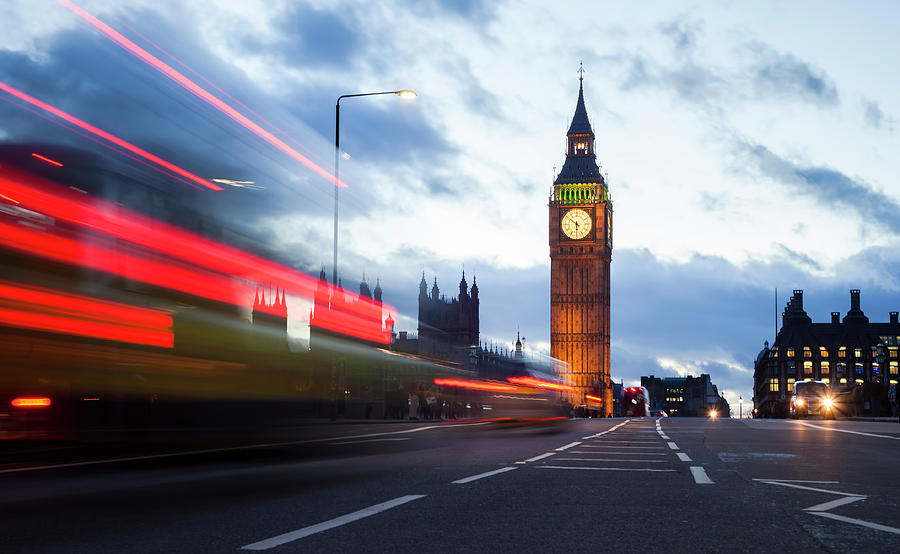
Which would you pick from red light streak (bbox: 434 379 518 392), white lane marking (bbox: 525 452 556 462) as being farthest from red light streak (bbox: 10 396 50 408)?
red light streak (bbox: 434 379 518 392)

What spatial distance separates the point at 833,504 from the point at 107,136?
9.88 metres

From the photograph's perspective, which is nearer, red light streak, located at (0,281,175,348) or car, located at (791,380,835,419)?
red light streak, located at (0,281,175,348)

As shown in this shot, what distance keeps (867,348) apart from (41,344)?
167011 millimetres

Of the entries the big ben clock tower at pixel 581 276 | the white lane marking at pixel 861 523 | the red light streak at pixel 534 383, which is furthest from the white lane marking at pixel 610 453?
the big ben clock tower at pixel 581 276

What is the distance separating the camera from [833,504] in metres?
8.02

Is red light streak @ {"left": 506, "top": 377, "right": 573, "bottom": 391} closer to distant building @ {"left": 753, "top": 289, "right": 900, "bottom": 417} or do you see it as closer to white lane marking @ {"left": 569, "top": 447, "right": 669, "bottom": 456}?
white lane marking @ {"left": 569, "top": 447, "right": 669, "bottom": 456}

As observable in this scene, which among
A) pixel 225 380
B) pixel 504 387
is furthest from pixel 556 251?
pixel 225 380

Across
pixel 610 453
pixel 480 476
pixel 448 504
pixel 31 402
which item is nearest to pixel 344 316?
pixel 610 453

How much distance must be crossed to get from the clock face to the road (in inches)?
6058

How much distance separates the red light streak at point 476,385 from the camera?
32656 millimetres

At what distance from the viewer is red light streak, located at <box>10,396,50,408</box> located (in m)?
12.6

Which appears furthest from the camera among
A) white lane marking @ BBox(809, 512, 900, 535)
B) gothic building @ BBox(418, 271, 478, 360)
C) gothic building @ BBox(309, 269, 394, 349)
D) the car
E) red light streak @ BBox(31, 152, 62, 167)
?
gothic building @ BBox(418, 271, 478, 360)

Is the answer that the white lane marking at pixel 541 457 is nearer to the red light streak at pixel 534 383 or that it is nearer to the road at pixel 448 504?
the road at pixel 448 504

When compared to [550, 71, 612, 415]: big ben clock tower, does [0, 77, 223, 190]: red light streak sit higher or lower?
lower
